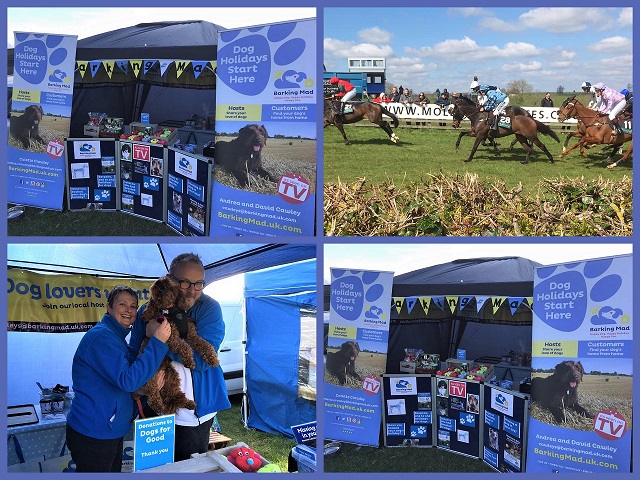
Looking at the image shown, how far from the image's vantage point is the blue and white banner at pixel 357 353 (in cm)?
484

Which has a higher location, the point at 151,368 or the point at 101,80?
the point at 101,80

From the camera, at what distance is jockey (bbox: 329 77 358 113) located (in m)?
8.48

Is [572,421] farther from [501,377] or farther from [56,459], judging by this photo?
[56,459]

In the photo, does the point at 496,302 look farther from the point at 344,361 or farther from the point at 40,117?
the point at 40,117

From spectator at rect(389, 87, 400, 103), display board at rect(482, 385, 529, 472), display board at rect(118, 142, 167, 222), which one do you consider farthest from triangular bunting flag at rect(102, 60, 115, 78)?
spectator at rect(389, 87, 400, 103)

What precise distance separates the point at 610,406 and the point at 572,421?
24 cm

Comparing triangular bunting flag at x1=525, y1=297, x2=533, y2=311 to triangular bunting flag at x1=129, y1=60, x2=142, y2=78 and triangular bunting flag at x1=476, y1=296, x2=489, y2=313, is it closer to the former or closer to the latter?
triangular bunting flag at x1=476, y1=296, x2=489, y2=313

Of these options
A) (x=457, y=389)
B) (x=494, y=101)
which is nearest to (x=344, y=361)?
(x=457, y=389)

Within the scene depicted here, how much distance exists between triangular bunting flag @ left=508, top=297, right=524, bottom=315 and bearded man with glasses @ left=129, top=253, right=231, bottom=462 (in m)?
2.58

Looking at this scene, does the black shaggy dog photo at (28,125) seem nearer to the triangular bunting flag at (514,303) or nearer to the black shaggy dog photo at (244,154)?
the black shaggy dog photo at (244,154)

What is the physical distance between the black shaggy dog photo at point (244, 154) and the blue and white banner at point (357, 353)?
39.0 inches

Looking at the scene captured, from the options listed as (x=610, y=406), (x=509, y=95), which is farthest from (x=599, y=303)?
(x=509, y=95)

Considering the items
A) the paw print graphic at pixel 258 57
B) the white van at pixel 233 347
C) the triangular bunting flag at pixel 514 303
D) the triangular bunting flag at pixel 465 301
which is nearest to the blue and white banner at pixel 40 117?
the paw print graphic at pixel 258 57

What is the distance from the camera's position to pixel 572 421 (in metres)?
3.87
